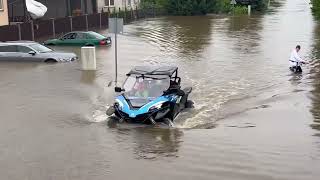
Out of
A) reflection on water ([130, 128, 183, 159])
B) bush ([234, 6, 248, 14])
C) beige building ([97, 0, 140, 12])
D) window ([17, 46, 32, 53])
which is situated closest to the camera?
reflection on water ([130, 128, 183, 159])

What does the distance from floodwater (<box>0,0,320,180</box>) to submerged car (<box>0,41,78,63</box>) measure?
73 cm

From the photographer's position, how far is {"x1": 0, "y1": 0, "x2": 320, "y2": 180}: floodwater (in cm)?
1134

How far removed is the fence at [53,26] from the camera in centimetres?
3797

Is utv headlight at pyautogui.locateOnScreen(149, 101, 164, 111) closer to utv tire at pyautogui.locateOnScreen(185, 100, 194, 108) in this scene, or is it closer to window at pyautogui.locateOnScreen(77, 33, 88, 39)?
utv tire at pyautogui.locateOnScreen(185, 100, 194, 108)

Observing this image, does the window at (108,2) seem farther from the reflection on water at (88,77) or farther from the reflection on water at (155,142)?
the reflection on water at (155,142)

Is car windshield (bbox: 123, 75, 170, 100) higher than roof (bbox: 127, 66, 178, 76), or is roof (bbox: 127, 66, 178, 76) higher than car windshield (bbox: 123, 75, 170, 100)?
roof (bbox: 127, 66, 178, 76)

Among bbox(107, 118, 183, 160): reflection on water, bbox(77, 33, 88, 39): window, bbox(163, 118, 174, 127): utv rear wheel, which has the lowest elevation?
bbox(107, 118, 183, 160): reflection on water

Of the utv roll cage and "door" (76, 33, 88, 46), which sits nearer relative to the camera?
the utv roll cage

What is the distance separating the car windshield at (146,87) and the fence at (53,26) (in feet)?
74.0

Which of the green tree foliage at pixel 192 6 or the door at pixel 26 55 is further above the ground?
the green tree foliage at pixel 192 6

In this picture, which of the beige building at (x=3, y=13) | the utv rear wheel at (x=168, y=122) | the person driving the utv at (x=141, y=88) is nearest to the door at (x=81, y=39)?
the beige building at (x=3, y=13)

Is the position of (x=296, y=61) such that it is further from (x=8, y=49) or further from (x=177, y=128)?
(x=8, y=49)

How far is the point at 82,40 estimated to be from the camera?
1452 inches

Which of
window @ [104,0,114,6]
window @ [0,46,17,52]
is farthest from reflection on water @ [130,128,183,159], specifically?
window @ [104,0,114,6]
